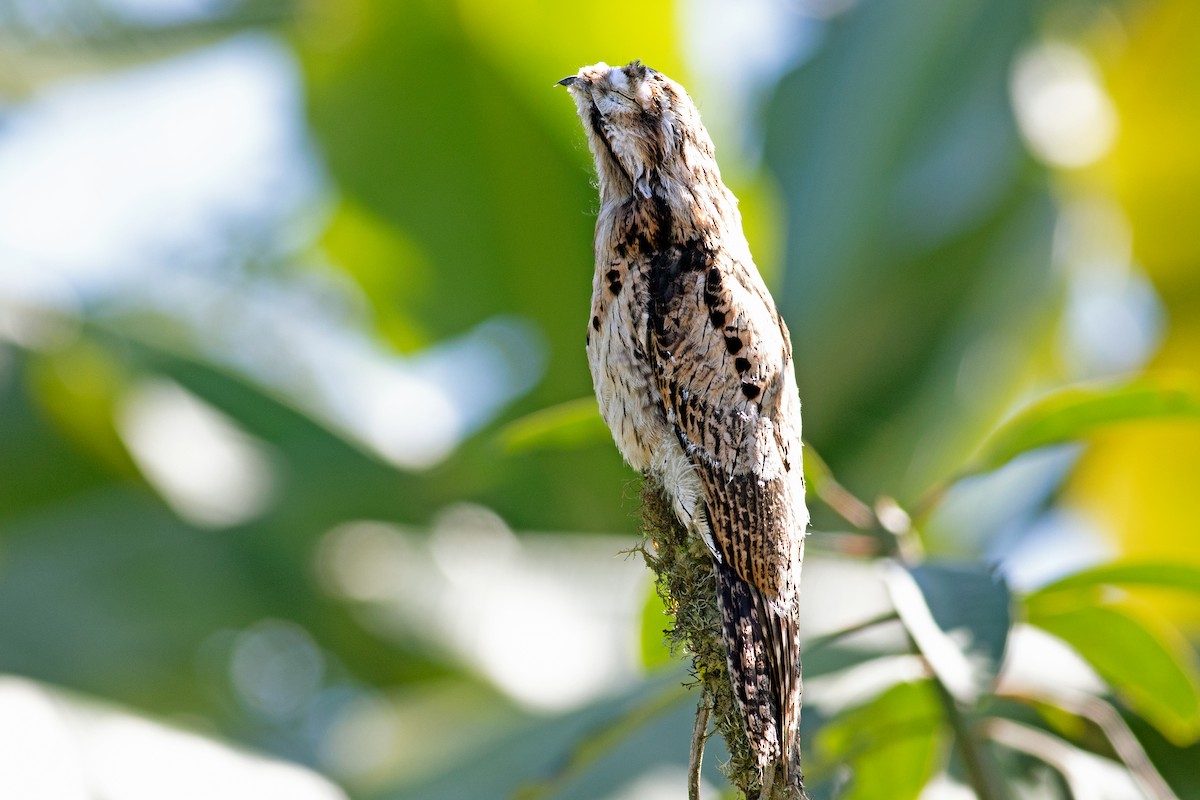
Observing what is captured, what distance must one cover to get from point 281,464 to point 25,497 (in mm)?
2823

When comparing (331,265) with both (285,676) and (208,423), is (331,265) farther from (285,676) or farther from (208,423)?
(285,676)

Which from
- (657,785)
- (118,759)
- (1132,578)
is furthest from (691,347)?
(118,759)

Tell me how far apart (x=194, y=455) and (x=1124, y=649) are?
6.75 m

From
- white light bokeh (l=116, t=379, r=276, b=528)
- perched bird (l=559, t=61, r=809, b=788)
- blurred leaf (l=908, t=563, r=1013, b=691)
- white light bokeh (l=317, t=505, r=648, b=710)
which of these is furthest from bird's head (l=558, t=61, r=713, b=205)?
white light bokeh (l=116, t=379, r=276, b=528)

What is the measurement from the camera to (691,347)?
6.98 feet

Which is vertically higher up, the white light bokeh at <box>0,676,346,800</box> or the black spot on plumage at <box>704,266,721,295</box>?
the white light bokeh at <box>0,676,346,800</box>

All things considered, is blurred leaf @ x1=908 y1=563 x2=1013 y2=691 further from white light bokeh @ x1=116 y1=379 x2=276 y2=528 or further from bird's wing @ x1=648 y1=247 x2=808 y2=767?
white light bokeh @ x1=116 y1=379 x2=276 y2=528

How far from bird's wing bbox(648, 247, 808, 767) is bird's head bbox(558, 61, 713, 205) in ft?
0.52

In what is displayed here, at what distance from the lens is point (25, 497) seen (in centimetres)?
958

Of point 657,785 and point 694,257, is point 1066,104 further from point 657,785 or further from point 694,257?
point 694,257

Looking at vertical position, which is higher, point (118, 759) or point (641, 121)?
point (118, 759)

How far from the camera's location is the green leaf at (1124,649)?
273 centimetres

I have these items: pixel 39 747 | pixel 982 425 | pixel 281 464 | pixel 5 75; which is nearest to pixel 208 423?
pixel 281 464

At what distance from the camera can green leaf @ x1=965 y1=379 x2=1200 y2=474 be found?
277 cm
